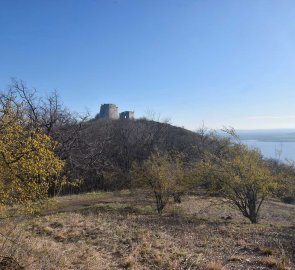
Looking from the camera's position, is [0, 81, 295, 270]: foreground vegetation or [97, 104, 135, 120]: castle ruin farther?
[97, 104, 135, 120]: castle ruin

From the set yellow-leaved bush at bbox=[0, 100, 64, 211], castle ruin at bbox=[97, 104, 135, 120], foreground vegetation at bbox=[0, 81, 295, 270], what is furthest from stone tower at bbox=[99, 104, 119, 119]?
yellow-leaved bush at bbox=[0, 100, 64, 211]

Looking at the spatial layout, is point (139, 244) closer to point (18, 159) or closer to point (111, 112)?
point (18, 159)

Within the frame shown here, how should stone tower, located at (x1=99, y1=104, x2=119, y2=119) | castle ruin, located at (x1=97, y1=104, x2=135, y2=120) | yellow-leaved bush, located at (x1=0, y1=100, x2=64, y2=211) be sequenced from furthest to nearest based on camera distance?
1. stone tower, located at (x1=99, y1=104, x2=119, y2=119)
2. castle ruin, located at (x1=97, y1=104, x2=135, y2=120)
3. yellow-leaved bush, located at (x1=0, y1=100, x2=64, y2=211)

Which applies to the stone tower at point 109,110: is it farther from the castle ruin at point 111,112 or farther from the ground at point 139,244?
the ground at point 139,244

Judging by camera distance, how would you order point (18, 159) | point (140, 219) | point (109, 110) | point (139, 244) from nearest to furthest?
point (18, 159) < point (139, 244) < point (140, 219) < point (109, 110)

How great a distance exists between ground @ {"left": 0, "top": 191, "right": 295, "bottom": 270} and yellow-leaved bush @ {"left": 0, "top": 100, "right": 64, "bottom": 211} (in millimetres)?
933

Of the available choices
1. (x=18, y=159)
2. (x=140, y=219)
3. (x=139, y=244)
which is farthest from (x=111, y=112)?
(x=18, y=159)

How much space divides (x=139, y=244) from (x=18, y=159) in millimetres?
5039

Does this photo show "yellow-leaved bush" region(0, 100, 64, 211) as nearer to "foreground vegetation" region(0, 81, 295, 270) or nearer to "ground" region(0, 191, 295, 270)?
"foreground vegetation" region(0, 81, 295, 270)

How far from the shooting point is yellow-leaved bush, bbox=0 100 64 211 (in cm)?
728

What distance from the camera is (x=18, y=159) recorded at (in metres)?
7.26

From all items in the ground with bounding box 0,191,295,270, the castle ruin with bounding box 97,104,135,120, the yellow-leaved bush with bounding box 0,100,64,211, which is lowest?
the ground with bounding box 0,191,295,270

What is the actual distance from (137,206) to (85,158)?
18.0 m

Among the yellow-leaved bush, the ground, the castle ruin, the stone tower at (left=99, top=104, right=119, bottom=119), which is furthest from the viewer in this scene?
the stone tower at (left=99, top=104, right=119, bottom=119)
